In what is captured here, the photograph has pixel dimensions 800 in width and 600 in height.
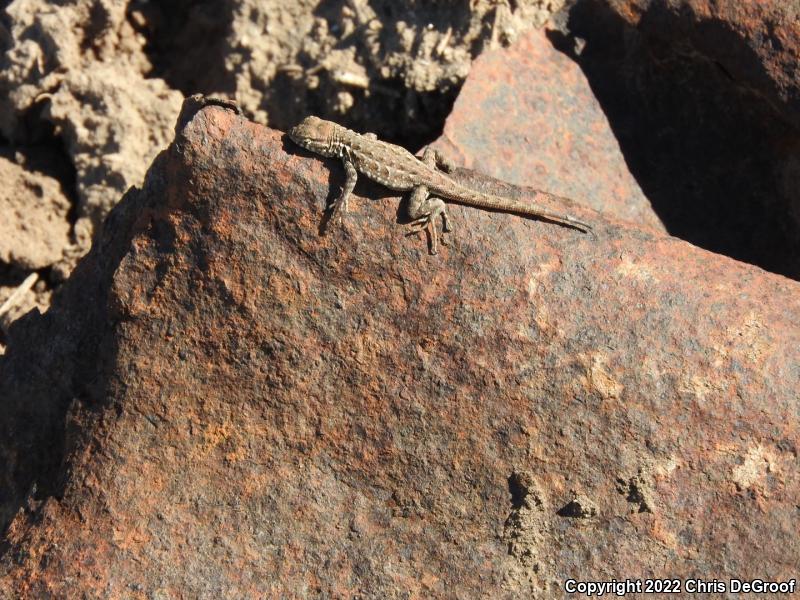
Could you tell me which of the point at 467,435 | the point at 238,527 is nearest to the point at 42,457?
the point at 238,527

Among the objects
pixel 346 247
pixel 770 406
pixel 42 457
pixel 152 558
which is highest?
pixel 770 406

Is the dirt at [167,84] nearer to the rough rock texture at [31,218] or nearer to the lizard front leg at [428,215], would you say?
the rough rock texture at [31,218]

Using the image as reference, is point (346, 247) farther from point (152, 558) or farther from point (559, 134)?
point (559, 134)

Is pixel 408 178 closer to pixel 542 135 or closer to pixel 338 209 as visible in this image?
pixel 338 209

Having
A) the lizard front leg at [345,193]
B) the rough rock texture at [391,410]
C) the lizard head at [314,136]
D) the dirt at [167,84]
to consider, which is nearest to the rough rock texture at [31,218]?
the dirt at [167,84]

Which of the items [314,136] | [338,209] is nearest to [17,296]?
[314,136]

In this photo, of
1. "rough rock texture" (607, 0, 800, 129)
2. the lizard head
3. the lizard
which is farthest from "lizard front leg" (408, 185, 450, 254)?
"rough rock texture" (607, 0, 800, 129)

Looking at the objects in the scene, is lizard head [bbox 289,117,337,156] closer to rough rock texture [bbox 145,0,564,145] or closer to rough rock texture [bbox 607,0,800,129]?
rough rock texture [bbox 145,0,564,145]
